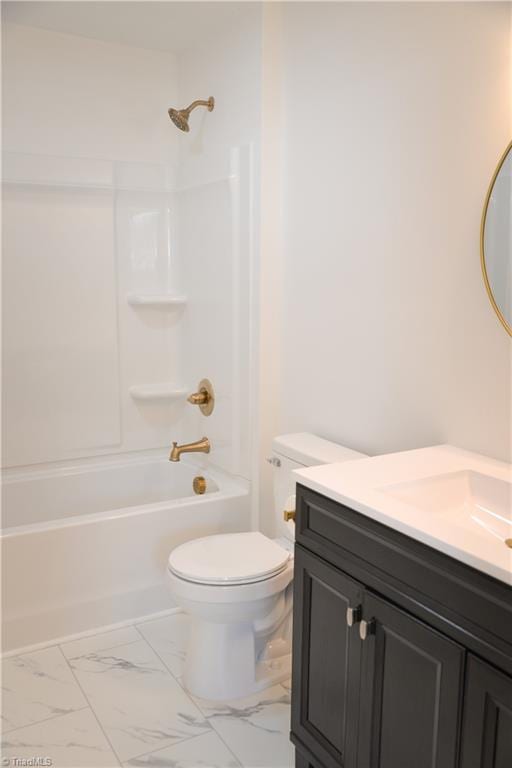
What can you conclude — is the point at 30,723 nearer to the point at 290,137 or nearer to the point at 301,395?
the point at 301,395

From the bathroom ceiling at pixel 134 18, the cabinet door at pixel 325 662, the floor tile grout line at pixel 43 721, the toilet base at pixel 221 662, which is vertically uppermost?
the bathroom ceiling at pixel 134 18

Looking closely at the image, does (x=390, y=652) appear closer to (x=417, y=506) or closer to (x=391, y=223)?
(x=417, y=506)

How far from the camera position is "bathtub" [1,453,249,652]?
2.43m

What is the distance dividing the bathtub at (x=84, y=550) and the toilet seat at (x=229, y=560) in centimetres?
40

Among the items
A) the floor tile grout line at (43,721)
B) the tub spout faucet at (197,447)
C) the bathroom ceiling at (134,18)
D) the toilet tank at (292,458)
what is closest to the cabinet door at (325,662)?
the toilet tank at (292,458)

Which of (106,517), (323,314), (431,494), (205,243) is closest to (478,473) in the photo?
(431,494)

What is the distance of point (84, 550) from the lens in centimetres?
252

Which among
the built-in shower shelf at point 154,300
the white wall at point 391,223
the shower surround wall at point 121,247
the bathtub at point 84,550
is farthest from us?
the built-in shower shelf at point 154,300

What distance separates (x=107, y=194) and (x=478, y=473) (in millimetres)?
2298

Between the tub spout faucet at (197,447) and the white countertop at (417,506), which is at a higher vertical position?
the white countertop at (417,506)

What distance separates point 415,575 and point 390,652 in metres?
0.20

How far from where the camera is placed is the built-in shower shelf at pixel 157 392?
3332mm

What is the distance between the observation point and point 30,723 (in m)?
2.03

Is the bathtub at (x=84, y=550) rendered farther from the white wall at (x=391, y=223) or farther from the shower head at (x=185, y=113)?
the shower head at (x=185, y=113)
